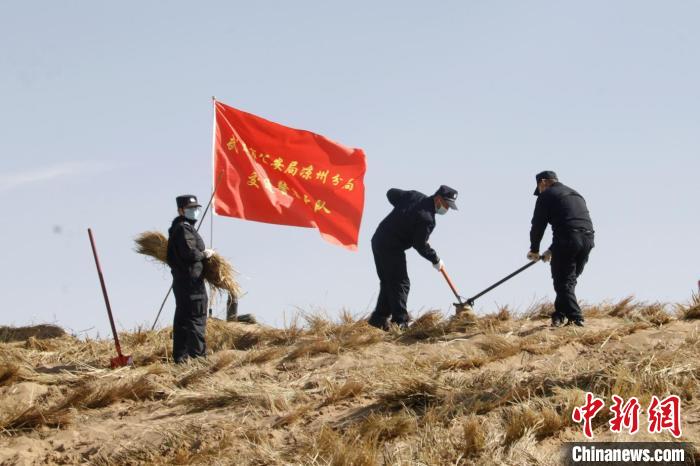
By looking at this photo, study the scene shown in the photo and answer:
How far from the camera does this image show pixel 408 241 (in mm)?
12250

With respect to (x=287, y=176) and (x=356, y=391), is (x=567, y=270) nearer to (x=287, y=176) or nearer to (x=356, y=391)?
(x=356, y=391)

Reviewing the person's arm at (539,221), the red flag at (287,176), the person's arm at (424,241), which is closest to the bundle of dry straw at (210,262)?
the red flag at (287,176)

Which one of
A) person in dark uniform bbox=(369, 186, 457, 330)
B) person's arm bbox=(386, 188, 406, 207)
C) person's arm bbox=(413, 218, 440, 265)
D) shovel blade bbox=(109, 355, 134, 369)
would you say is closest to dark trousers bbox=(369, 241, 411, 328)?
person in dark uniform bbox=(369, 186, 457, 330)

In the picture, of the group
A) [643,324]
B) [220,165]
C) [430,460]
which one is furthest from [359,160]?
[430,460]

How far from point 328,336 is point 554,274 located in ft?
8.38

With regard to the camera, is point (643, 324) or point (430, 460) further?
point (643, 324)

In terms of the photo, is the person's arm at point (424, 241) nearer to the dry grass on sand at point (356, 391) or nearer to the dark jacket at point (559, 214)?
the dry grass on sand at point (356, 391)

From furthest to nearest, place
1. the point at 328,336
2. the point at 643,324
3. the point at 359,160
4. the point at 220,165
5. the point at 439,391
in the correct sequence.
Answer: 1. the point at 359,160
2. the point at 220,165
3. the point at 328,336
4. the point at 643,324
5. the point at 439,391

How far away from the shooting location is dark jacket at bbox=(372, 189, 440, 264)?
1206 centimetres

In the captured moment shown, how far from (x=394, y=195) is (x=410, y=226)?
1.91ft

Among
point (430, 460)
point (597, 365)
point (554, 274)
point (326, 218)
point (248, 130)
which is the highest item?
point (248, 130)

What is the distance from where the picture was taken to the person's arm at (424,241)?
39.5 ft

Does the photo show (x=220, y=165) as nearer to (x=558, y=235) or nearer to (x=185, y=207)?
(x=185, y=207)

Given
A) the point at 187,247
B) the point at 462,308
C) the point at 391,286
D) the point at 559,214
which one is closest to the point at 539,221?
the point at 559,214
